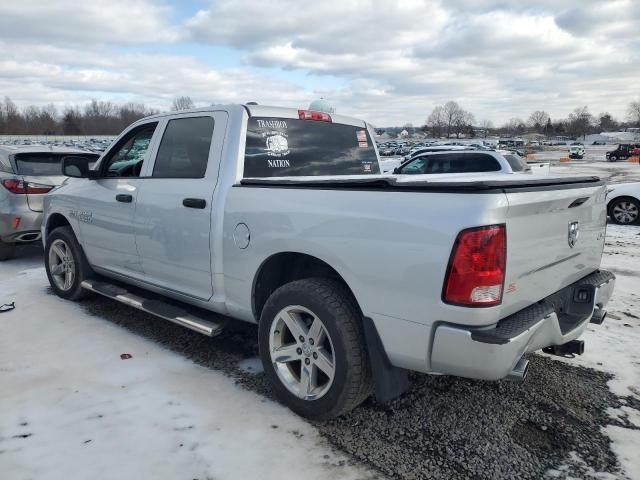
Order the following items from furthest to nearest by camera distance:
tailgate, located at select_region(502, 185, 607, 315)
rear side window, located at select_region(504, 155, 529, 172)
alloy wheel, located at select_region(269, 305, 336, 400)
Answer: rear side window, located at select_region(504, 155, 529, 172) → alloy wheel, located at select_region(269, 305, 336, 400) → tailgate, located at select_region(502, 185, 607, 315)

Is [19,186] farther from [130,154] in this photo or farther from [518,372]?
[518,372]

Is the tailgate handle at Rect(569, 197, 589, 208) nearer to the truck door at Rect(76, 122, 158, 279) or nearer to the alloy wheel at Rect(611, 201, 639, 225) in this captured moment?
the truck door at Rect(76, 122, 158, 279)

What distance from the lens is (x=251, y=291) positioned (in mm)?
3365

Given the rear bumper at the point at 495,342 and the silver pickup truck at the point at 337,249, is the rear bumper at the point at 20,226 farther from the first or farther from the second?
the rear bumper at the point at 495,342

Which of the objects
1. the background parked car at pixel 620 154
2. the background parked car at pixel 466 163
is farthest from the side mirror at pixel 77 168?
the background parked car at pixel 620 154

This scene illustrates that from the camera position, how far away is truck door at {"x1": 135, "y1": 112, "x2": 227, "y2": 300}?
11.8ft

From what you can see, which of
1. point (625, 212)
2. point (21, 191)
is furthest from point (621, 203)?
point (21, 191)

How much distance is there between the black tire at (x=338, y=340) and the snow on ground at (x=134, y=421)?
0.18 m

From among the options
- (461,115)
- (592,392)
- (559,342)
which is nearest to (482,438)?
(559,342)

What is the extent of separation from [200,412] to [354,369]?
1078mm

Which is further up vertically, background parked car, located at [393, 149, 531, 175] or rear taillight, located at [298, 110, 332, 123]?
rear taillight, located at [298, 110, 332, 123]

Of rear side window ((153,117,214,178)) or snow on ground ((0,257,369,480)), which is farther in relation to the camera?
rear side window ((153,117,214,178))

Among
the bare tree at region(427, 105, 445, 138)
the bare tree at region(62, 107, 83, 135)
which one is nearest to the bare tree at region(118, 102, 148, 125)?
the bare tree at region(62, 107, 83, 135)

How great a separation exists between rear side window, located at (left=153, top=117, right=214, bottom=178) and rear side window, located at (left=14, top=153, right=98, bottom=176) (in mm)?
3509
